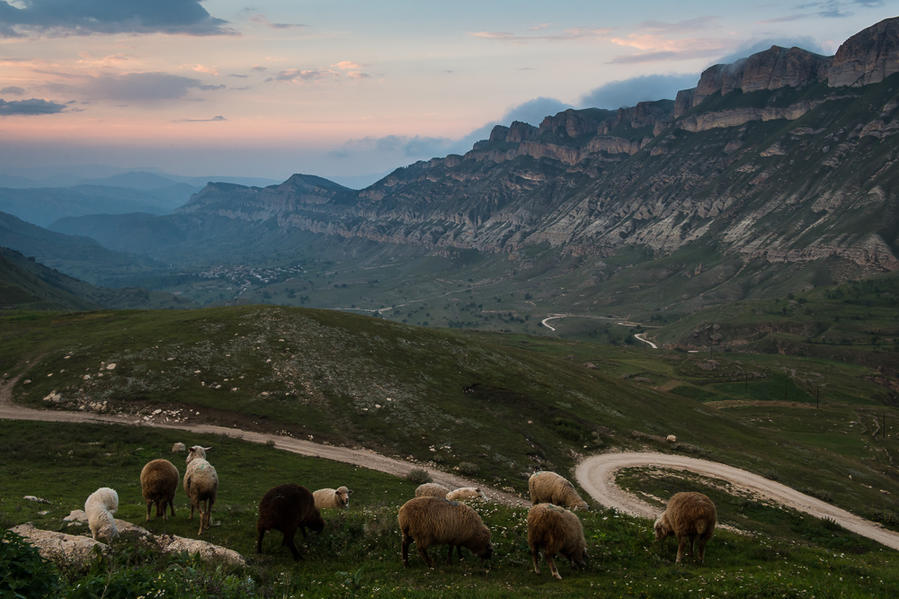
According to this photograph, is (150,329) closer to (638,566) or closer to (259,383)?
(259,383)

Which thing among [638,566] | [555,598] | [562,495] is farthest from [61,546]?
[562,495]

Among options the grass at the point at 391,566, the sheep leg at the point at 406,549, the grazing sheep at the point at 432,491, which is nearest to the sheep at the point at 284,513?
the grass at the point at 391,566

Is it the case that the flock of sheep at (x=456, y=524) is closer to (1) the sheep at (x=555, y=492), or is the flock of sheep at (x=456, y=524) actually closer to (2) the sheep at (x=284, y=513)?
(2) the sheep at (x=284, y=513)

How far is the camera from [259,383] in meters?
56.8

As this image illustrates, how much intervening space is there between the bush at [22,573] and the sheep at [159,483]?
1504 cm

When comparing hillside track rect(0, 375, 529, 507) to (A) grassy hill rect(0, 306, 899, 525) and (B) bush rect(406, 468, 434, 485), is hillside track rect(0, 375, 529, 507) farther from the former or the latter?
(B) bush rect(406, 468, 434, 485)

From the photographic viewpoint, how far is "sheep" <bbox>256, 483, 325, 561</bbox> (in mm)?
19938

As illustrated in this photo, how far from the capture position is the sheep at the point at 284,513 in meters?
19.9

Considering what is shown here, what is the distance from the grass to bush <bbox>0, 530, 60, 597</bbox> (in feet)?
0.68

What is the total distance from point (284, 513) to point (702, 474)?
152ft

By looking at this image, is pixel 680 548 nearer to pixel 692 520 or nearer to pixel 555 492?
pixel 692 520

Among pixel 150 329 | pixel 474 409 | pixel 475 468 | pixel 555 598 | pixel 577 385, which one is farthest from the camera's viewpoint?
pixel 577 385

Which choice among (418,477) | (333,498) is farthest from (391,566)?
(418,477)

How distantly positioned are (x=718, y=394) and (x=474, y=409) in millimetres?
117674
